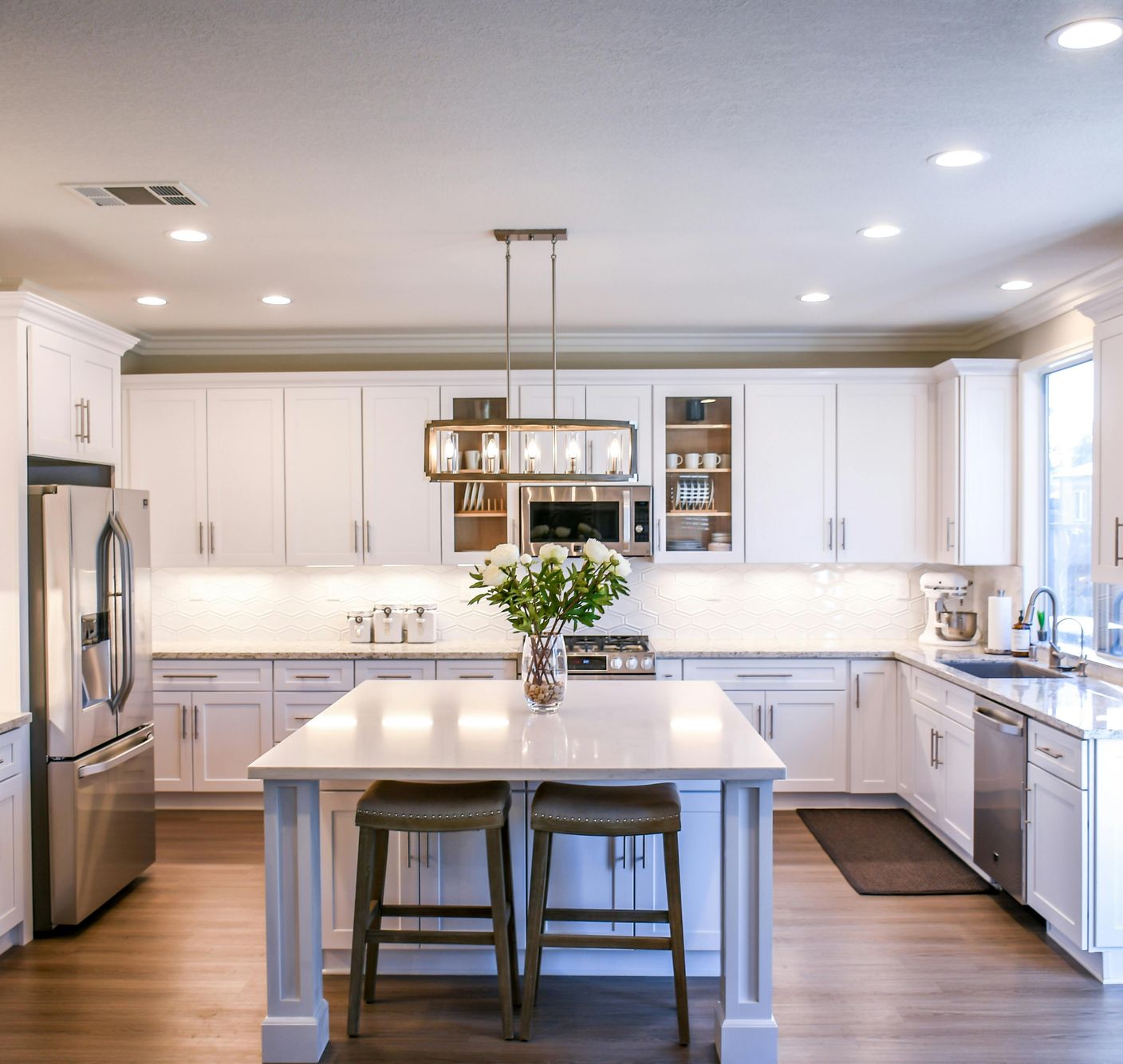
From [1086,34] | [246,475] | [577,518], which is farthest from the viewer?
[246,475]

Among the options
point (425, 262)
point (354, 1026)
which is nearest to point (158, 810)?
point (354, 1026)

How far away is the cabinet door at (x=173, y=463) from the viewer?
5410 millimetres

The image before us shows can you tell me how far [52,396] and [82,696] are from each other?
3.91ft

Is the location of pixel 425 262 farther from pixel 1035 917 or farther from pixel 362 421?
pixel 1035 917

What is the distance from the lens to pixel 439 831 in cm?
274

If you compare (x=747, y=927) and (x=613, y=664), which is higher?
(x=613, y=664)

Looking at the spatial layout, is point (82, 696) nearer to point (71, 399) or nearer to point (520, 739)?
point (71, 399)

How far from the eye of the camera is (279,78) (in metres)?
2.28

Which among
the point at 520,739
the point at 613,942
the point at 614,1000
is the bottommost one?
the point at 614,1000

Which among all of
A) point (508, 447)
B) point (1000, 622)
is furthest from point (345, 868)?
point (1000, 622)

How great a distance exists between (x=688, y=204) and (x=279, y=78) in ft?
4.91

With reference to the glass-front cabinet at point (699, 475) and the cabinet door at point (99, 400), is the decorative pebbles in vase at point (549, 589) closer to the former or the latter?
the cabinet door at point (99, 400)

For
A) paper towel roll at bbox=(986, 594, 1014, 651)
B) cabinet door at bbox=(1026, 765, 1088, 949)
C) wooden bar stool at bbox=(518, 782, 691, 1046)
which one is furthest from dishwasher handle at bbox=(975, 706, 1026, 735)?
wooden bar stool at bbox=(518, 782, 691, 1046)

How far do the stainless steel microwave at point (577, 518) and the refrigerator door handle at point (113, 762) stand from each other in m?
2.20
